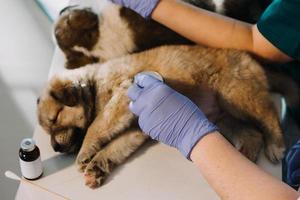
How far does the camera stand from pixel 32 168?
1.22 meters

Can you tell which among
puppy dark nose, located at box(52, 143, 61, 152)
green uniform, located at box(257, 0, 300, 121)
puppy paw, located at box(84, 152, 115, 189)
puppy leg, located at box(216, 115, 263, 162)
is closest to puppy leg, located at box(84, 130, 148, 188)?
puppy paw, located at box(84, 152, 115, 189)

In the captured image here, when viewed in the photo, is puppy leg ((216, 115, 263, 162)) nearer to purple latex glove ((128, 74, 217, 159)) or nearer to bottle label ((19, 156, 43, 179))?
purple latex glove ((128, 74, 217, 159))

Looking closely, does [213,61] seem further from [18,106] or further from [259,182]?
[18,106]

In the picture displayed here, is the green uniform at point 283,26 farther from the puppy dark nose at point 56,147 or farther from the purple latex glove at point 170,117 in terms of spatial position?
the puppy dark nose at point 56,147

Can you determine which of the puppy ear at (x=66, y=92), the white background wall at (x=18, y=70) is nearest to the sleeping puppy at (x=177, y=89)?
the puppy ear at (x=66, y=92)

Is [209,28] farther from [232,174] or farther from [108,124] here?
[232,174]

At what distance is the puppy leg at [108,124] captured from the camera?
4.37 feet

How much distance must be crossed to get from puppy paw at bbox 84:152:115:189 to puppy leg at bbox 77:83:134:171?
44mm

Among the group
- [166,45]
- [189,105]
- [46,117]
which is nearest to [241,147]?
[189,105]

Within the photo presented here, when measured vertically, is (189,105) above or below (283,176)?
above

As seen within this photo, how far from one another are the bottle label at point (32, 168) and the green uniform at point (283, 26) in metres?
0.77

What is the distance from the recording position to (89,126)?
1397 mm

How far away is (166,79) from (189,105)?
0.23 meters

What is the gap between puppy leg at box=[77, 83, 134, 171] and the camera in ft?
4.37
